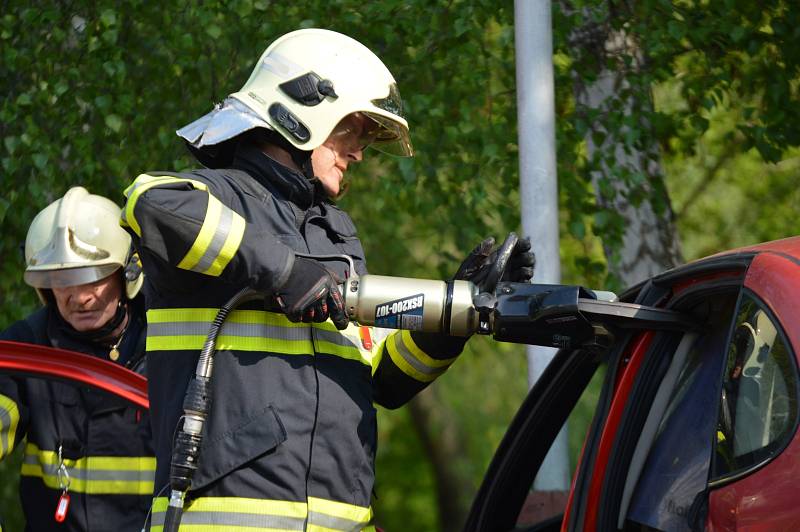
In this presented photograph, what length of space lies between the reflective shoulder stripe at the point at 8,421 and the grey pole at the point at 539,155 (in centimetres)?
156

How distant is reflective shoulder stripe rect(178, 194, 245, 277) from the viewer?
2.52m

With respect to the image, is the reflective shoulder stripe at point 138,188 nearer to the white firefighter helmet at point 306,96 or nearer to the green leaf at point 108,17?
the white firefighter helmet at point 306,96

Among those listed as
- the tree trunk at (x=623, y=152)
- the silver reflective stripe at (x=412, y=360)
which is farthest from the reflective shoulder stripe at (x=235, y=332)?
the tree trunk at (x=623, y=152)

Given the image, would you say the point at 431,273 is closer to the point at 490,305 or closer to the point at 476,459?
the point at 476,459

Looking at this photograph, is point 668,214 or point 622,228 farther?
point 668,214

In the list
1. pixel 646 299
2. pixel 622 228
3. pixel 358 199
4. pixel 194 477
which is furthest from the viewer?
pixel 358 199

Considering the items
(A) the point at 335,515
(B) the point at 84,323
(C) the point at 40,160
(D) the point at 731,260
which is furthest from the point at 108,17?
(D) the point at 731,260

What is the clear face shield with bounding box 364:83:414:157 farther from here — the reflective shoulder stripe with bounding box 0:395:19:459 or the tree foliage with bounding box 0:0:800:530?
the tree foliage with bounding box 0:0:800:530

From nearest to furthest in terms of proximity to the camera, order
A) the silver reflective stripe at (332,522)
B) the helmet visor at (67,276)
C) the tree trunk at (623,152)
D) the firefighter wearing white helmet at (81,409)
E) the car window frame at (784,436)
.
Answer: the car window frame at (784,436) < the silver reflective stripe at (332,522) < the firefighter wearing white helmet at (81,409) < the helmet visor at (67,276) < the tree trunk at (623,152)

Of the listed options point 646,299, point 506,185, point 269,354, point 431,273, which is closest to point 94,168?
point 506,185

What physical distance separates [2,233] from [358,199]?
2.08 meters

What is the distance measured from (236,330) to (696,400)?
3.26ft

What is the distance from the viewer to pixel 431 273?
9234 mm

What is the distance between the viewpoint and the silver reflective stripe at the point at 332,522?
265 cm
